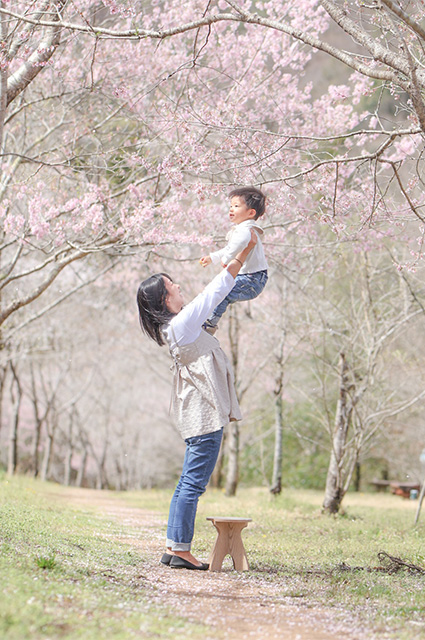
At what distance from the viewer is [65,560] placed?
3572mm

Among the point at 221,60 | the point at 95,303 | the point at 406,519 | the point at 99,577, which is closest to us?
the point at 99,577

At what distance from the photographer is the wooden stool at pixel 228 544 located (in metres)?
3.93

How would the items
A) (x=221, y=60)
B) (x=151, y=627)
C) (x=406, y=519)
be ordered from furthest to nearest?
1. (x=406, y=519)
2. (x=221, y=60)
3. (x=151, y=627)

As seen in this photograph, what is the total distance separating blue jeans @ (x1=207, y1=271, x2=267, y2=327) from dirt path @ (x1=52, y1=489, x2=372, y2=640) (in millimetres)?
1554

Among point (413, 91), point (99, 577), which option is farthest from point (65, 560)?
point (413, 91)

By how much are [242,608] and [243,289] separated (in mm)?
1855

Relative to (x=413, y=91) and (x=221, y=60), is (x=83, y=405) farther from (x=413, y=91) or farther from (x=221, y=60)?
(x=413, y=91)

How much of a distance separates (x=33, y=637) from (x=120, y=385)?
1907cm

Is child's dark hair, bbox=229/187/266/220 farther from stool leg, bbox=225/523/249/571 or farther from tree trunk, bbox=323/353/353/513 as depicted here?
tree trunk, bbox=323/353/353/513

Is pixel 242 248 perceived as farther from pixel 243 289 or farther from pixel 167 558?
pixel 167 558

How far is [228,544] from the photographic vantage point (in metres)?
3.98

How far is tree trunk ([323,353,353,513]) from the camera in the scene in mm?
8344

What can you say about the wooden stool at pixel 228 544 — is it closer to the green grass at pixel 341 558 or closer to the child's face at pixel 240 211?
the green grass at pixel 341 558

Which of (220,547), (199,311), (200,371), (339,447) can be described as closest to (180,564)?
(220,547)
